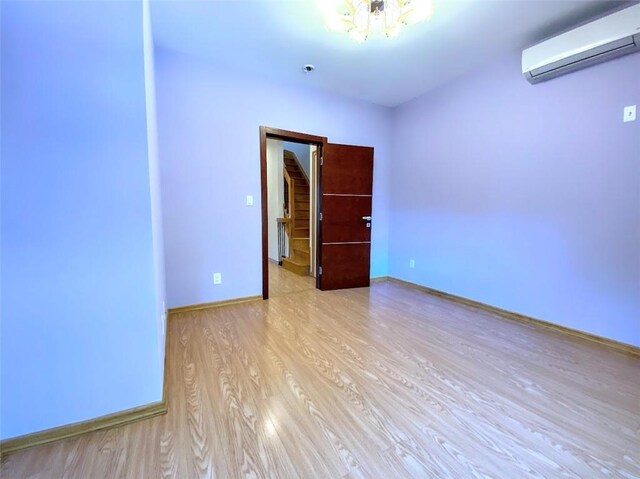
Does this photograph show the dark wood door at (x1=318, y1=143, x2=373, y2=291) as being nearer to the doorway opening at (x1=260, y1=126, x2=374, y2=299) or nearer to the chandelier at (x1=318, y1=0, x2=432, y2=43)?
the doorway opening at (x1=260, y1=126, x2=374, y2=299)

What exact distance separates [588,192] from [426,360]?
1.91m

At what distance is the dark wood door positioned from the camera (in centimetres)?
363

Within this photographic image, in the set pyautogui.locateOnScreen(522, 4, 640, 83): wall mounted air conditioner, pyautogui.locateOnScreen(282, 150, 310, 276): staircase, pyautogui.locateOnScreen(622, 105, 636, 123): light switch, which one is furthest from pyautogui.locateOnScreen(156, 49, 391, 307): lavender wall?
pyautogui.locateOnScreen(622, 105, 636, 123): light switch

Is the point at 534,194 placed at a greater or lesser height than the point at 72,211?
greater

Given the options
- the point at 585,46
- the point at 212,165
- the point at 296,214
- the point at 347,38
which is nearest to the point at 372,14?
the point at 347,38

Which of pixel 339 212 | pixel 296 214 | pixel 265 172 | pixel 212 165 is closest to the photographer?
pixel 212 165

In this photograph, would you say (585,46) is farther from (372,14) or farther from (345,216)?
(345,216)

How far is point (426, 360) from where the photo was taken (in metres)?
1.93

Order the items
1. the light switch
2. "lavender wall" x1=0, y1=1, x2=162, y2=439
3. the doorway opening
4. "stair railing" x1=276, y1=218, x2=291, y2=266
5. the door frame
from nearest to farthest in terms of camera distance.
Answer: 1. "lavender wall" x1=0, y1=1, x2=162, y2=439
2. the light switch
3. the door frame
4. the doorway opening
5. "stair railing" x1=276, y1=218, x2=291, y2=266

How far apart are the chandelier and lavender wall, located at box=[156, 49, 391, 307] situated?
53.1 inches

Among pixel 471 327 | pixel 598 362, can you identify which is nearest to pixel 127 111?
pixel 471 327

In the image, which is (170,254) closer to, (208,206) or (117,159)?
(208,206)

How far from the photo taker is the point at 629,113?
6.63ft

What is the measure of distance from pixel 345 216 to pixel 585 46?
261cm
